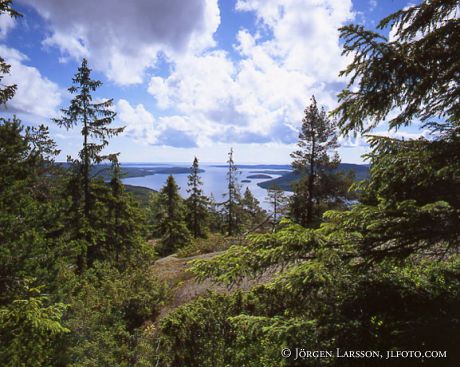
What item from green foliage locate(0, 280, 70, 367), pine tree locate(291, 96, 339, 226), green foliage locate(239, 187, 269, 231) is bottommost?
green foliage locate(239, 187, 269, 231)

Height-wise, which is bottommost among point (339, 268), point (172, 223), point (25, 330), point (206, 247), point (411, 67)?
point (206, 247)

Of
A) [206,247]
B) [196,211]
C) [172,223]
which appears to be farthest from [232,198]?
[206,247]

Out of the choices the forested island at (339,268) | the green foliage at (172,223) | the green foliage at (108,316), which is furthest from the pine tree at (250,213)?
the forested island at (339,268)

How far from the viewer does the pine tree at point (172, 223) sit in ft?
110

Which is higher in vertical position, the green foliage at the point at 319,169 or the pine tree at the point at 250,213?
the green foliage at the point at 319,169

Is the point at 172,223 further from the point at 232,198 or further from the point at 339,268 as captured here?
the point at 339,268

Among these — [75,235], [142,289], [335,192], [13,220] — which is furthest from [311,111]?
[13,220]

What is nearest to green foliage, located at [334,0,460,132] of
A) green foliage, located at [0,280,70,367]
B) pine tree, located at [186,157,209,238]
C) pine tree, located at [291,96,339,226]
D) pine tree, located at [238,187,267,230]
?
green foliage, located at [0,280,70,367]

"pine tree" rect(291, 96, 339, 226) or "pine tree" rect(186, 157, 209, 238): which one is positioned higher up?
"pine tree" rect(291, 96, 339, 226)

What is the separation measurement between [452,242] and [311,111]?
19199 mm

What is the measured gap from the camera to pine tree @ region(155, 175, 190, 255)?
110 ft

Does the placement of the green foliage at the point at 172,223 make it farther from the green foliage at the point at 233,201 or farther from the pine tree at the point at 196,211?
the green foliage at the point at 233,201

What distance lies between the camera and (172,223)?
34062mm

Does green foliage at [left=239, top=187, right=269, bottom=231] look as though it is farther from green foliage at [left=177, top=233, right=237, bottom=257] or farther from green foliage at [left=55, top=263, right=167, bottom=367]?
green foliage at [left=55, top=263, right=167, bottom=367]
